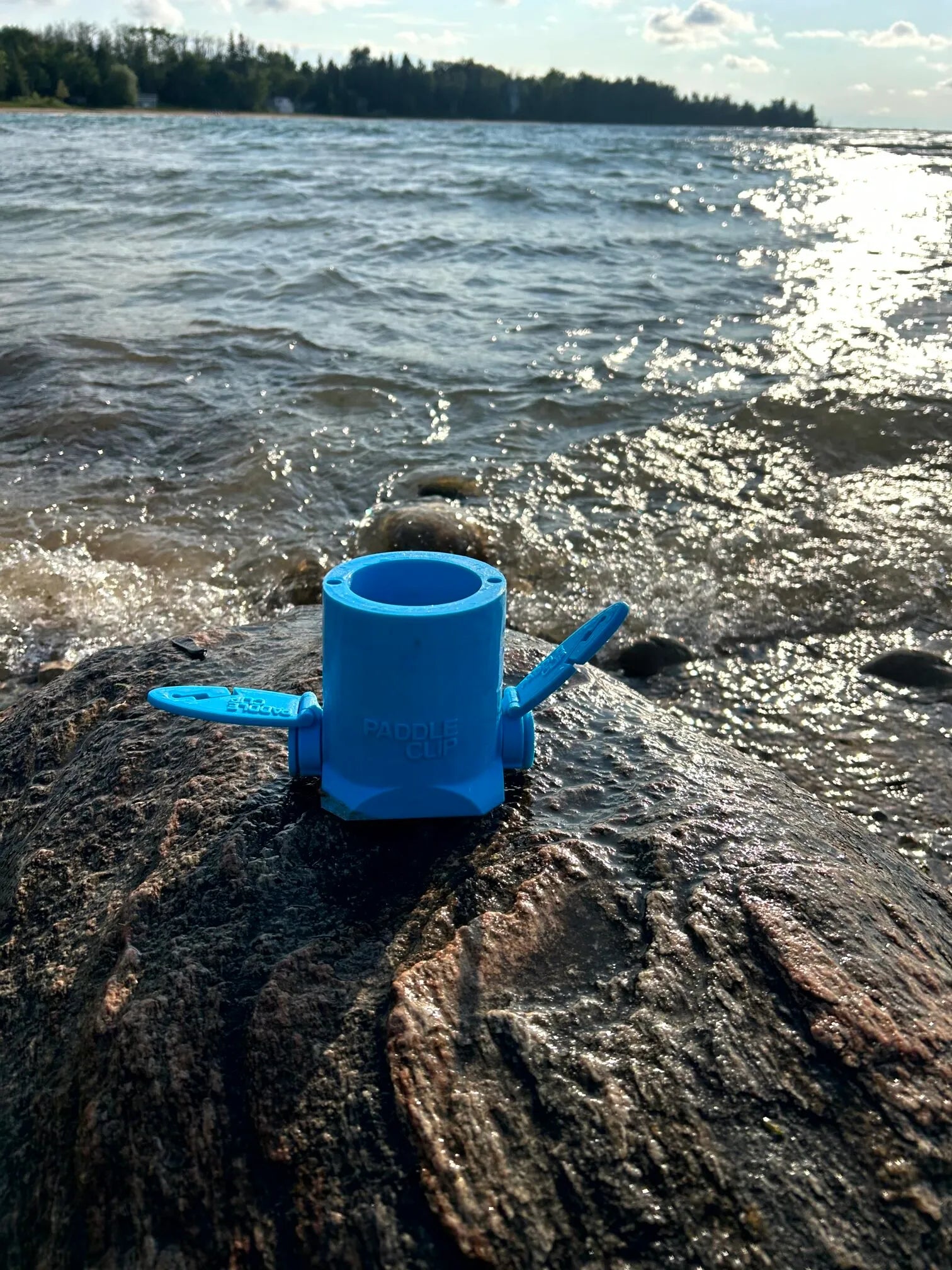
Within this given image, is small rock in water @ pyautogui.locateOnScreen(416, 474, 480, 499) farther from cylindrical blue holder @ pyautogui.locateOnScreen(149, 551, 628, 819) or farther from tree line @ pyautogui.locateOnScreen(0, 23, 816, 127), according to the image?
tree line @ pyautogui.locateOnScreen(0, 23, 816, 127)

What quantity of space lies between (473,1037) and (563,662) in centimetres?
65

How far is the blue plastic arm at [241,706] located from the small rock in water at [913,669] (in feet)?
9.41

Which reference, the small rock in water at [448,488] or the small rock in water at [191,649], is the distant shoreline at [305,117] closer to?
the small rock in water at [448,488]

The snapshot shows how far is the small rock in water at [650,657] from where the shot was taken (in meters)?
3.98

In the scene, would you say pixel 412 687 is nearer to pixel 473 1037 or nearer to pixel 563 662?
pixel 563 662

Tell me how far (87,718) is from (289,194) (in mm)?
15890

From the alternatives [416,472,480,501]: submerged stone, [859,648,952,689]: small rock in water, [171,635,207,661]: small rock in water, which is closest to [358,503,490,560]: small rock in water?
[416,472,480,501]: submerged stone

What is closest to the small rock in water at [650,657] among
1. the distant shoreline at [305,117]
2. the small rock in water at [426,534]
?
the small rock in water at [426,534]

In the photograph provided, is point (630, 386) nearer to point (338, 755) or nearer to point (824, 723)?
point (824, 723)

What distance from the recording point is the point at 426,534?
4.96 m

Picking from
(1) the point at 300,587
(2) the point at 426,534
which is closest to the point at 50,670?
(1) the point at 300,587

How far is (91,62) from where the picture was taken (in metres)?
60.0

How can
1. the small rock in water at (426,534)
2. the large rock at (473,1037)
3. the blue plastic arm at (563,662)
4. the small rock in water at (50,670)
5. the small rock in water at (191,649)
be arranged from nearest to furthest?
1. the large rock at (473,1037)
2. the blue plastic arm at (563,662)
3. the small rock in water at (191,649)
4. the small rock in water at (50,670)
5. the small rock in water at (426,534)

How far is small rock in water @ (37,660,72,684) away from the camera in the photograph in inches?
150
